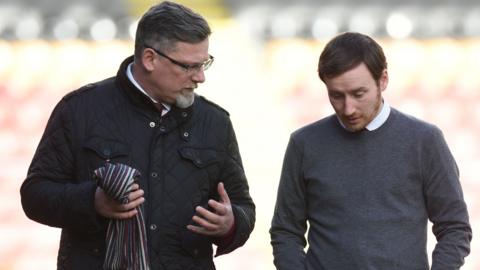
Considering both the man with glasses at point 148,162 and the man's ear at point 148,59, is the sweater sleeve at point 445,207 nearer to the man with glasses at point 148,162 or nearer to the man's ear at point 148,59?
the man with glasses at point 148,162

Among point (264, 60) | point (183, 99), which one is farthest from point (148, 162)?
point (264, 60)

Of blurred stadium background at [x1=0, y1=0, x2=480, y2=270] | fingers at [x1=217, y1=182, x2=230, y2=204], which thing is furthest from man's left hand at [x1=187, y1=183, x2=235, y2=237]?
blurred stadium background at [x1=0, y1=0, x2=480, y2=270]

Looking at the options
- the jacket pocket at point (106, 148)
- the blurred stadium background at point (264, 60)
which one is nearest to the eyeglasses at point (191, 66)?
the jacket pocket at point (106, 148)

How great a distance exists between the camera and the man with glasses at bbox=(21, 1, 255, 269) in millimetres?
3033

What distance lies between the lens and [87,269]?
308 cm

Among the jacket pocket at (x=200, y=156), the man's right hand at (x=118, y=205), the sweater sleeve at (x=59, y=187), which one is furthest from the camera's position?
the jacket pocket at (x=200, y=156)

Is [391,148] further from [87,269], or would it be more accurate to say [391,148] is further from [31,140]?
[31,140]

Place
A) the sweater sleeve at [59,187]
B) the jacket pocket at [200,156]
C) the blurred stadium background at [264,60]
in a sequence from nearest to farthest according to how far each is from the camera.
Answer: the sweater sleeve at [59,187] < the jacket pocket at [200,156] < the blurred stadium background at [264,60]

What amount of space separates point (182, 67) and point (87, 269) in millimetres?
527

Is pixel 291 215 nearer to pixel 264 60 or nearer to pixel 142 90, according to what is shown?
pixel 142 90

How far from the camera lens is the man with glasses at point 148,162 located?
3.03m

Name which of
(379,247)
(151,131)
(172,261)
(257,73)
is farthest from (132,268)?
(257,73)

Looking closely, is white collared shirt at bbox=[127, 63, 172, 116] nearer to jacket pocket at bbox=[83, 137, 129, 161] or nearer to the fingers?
jacket pocket at bbox=[83, 137, 129, 161]

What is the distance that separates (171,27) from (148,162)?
1.07ft
